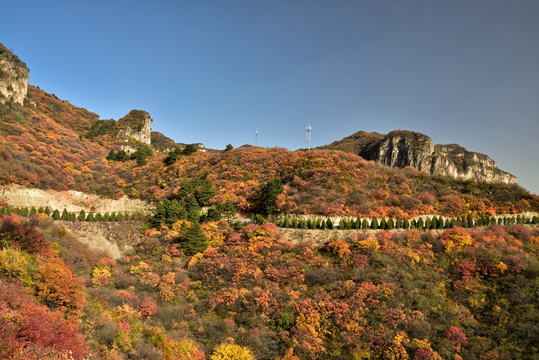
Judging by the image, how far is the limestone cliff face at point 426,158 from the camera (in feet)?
348

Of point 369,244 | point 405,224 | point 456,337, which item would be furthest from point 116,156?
point 456,337

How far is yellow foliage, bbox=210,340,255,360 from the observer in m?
16.6

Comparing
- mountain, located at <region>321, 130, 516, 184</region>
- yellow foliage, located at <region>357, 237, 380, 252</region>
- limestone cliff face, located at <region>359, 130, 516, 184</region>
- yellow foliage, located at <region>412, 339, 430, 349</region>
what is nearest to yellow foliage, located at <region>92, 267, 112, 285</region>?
yellow foliage, located at <region>357, 237, 380, 252</region>

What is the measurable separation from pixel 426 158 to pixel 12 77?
124 metres

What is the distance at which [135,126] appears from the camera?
92625mm

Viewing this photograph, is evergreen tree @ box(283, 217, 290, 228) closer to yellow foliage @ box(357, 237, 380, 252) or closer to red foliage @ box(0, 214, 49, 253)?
yellow foliage @ box(357, 237, 380, 252)

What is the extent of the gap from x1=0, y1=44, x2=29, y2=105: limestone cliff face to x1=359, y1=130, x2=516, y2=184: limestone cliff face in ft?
356

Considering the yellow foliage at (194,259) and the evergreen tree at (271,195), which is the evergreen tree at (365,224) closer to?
the evergreen tree at (271,195)

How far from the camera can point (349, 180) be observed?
124 ft

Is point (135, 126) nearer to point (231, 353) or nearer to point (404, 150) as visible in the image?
point (231, 353)

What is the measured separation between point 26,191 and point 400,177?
5160 centimetres

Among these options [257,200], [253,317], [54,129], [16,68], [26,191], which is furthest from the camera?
[54,129]

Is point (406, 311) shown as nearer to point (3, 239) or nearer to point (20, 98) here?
point (3, 239)

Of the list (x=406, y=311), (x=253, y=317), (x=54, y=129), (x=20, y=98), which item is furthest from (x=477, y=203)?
(x=20, y=98)
